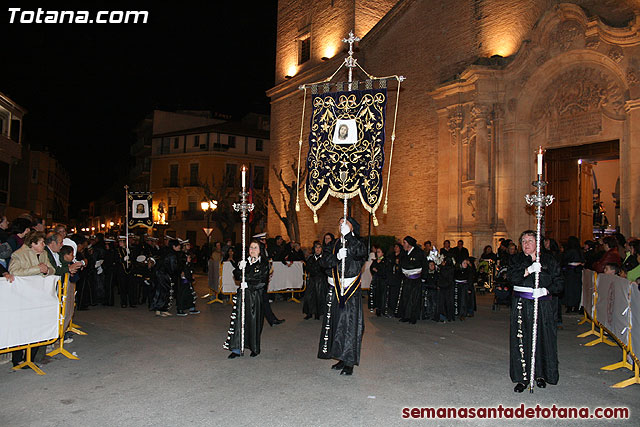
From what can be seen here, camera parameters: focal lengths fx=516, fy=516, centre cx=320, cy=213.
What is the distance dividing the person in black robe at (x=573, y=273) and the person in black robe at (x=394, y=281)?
402 centimetres

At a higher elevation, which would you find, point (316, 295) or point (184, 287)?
point (184, 287)

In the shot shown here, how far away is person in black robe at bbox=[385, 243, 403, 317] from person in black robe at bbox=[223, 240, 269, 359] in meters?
4.35

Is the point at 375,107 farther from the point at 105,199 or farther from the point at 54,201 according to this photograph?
the point at 105,199

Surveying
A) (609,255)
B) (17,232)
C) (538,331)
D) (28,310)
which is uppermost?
(17,232)

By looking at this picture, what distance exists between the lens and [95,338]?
894cm

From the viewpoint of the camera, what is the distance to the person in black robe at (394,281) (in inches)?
459

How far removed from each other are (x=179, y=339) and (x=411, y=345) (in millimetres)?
3956

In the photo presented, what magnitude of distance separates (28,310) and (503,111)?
51.8 ft

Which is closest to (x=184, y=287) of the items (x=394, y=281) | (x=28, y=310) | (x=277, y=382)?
(x=394, y=281)

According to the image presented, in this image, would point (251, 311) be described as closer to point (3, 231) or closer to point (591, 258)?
point (3, 231)

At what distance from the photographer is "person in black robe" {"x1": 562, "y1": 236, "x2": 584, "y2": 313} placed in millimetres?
12156

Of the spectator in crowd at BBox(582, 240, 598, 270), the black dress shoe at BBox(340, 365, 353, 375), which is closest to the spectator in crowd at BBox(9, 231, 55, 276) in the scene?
the black dress shoe at BBox(340, 365, 353, 375)

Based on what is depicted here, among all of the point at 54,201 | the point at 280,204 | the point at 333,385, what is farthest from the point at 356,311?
the point at 54,201

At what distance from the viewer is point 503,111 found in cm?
1781
